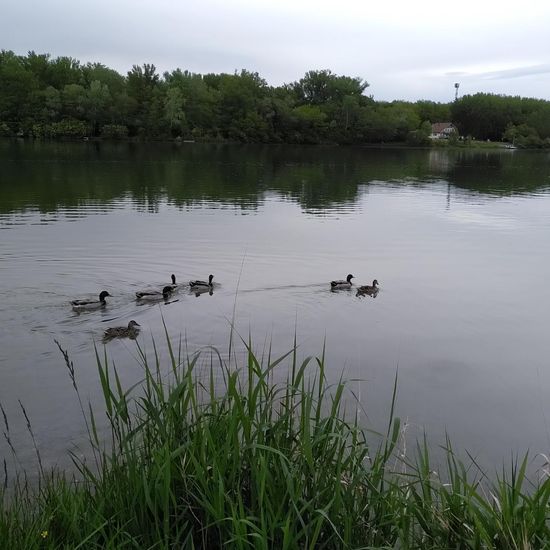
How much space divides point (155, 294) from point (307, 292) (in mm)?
4036

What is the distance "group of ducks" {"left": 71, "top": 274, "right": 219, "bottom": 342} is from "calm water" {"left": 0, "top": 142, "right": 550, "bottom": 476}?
0.23m

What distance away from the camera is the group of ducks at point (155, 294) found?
36.5 ft

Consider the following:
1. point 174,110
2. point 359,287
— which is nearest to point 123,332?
point 359,287

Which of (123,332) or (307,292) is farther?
(307,292)

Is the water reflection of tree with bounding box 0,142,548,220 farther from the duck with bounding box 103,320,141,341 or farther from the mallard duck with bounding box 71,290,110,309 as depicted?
the duck with bounding box 103,320,141,341

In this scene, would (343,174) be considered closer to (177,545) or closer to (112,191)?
(112,191)

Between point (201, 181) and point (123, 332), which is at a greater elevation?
point (201, 181)

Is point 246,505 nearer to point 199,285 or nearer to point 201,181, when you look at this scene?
point 199,285

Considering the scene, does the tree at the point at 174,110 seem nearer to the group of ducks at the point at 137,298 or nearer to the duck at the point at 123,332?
the group of ducks at the point at 137,298

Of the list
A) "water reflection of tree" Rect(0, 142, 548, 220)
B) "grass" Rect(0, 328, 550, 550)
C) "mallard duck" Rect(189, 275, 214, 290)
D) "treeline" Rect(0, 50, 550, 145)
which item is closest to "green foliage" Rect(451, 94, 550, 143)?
"treeline" Rect(0, 50, 550, 145)

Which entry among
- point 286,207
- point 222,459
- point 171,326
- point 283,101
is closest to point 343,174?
point 286,207

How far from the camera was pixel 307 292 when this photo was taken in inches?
589

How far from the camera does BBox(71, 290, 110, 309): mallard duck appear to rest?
1238 centimetres

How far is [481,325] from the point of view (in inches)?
515
